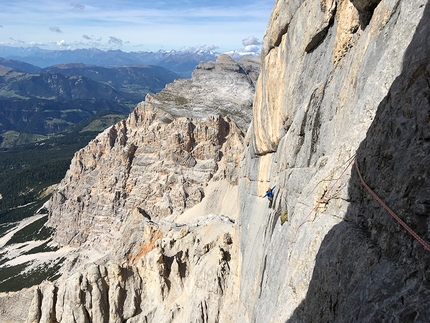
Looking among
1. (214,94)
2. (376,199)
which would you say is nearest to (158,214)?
(214,94)

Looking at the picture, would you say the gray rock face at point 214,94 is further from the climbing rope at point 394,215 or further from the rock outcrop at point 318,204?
the climbing rope at point 394,215

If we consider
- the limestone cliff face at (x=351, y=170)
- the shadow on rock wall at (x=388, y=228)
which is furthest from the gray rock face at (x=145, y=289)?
the shadow on rock wall at (x=388, y=228)

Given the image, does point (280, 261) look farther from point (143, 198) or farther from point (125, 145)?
point (125, 145)

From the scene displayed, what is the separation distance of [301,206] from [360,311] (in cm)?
598

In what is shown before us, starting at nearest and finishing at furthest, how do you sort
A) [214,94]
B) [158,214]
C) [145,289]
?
[145,289] < [158,214] < [214,94]

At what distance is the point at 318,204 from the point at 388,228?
3.83 meters

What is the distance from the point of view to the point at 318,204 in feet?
37.3

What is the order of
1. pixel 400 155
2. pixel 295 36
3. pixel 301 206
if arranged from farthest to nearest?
pixel 295 36, pixel 301 206, pixel 400 155

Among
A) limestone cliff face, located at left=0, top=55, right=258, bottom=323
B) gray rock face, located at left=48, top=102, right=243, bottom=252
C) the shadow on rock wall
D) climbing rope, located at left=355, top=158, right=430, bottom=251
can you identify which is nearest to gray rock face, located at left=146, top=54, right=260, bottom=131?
limestone cliff face, located at left=0, top=55, right=258, bottom=323

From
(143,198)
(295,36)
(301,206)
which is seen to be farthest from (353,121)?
(143,198)

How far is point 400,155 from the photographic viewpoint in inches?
299

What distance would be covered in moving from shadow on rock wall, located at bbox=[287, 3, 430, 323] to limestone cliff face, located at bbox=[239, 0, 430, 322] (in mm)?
27

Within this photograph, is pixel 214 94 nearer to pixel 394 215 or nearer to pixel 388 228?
pixel 388 228

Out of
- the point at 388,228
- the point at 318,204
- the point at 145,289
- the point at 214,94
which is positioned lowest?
the point at 145,289
